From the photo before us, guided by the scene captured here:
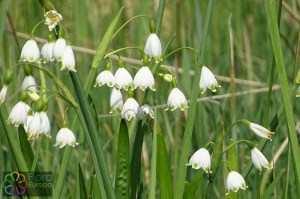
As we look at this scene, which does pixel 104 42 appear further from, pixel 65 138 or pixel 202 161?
pixel 202 161

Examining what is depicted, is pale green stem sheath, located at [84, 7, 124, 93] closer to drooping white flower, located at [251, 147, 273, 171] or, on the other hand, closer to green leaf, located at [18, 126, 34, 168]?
green leaf, located at [18, 126, 34, 168]

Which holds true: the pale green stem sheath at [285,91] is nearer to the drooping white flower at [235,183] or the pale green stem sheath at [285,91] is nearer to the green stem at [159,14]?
the drooping white flower at [235,183]

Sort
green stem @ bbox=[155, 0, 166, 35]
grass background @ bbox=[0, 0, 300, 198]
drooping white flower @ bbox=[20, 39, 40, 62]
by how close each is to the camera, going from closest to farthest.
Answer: drooping white flower @ bbox=[20, 39, 40, 62] < green stem @ bbox=[155, 0, 166, 35] < grass background @ bbox=[0, 0, 300, 198]

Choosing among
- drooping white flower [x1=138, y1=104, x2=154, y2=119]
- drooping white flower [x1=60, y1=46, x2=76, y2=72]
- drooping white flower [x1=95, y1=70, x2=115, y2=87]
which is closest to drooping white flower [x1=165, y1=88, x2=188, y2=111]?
drooping white flower [x1=138, y1=104, x2=154, y2=119]

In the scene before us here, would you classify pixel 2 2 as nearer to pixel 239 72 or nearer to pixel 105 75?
pixel 105 75

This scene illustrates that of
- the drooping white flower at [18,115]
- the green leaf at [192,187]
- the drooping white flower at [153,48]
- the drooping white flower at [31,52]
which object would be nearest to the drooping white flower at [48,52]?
the drooping white flower at [31,52]

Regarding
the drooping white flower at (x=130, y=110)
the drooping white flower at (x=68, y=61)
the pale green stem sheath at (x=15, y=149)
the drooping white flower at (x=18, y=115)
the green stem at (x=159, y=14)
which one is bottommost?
the pale green stem sheath at (x=15, y=149)

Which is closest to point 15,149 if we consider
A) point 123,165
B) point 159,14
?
point 123,165

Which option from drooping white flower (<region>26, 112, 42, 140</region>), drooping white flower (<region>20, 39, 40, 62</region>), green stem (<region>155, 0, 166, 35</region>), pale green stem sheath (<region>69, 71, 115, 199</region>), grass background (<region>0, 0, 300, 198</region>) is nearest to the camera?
pale green stem sheath (<region>69, 71, 115, 199</region>)
